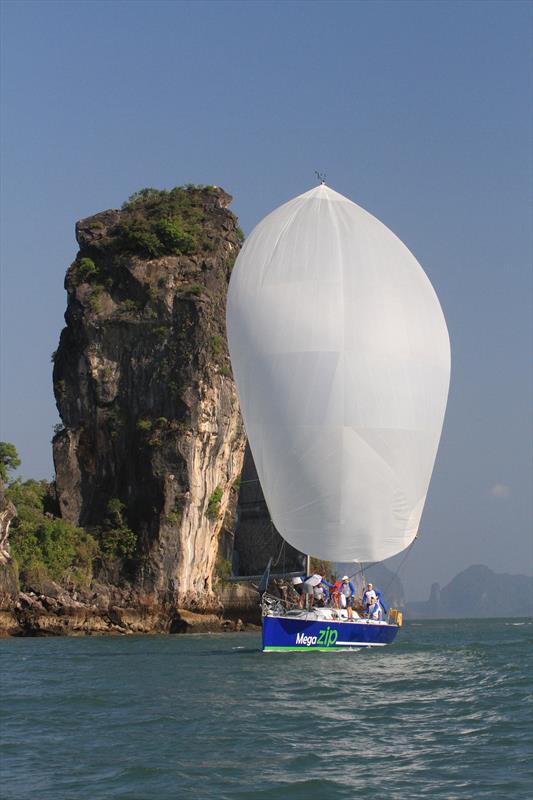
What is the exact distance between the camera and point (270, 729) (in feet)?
51.1

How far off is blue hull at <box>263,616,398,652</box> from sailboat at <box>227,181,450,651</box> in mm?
34

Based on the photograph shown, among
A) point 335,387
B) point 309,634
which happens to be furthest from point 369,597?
point 335,387

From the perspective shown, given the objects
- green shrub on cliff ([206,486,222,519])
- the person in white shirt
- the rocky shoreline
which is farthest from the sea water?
green shrub on cliff ([206,486,222,519])

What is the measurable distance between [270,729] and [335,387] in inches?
426

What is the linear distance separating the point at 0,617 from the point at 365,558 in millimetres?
19150

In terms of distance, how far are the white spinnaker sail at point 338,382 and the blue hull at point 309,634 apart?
179cm

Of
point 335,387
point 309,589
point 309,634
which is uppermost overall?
point 335,387

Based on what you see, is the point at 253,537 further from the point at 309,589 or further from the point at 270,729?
the point at 270,729

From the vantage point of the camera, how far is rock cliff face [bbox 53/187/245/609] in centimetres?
4650

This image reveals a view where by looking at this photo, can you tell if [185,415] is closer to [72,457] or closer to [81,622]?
[72,457]

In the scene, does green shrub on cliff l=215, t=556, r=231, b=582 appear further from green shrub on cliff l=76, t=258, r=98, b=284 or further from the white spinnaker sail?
the white spinnaker sail

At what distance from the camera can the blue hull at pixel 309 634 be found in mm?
26797

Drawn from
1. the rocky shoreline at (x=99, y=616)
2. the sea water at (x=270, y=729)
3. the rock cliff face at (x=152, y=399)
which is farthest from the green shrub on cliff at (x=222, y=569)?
the sea water at (x=270, y=729)

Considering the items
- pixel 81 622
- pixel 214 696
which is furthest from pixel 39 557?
pixel 214 696
